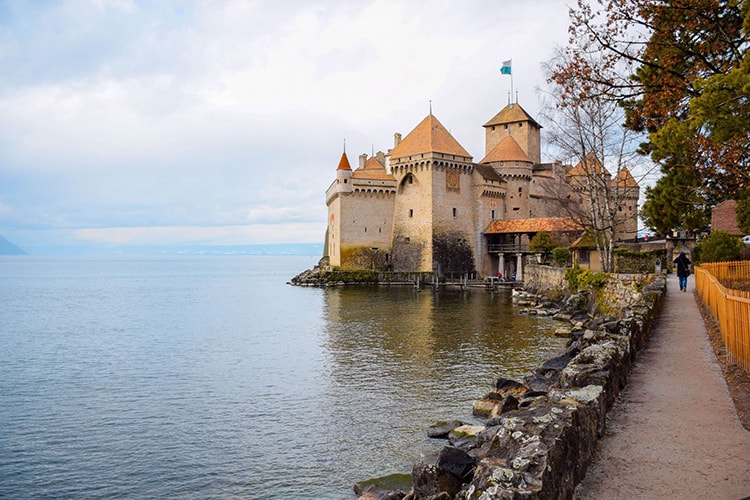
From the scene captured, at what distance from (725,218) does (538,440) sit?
98.0ft

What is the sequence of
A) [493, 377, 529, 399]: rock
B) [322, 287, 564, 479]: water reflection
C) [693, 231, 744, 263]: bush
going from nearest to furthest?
[322, 287, 564, 479]: water reflection
[493, 377, 529, 399]: rock
[693, 231, 744, 263]: bush

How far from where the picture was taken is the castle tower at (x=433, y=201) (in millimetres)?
49938

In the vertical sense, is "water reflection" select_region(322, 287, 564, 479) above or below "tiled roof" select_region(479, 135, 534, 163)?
below

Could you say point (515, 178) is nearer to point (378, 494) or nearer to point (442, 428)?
point (442, 428)

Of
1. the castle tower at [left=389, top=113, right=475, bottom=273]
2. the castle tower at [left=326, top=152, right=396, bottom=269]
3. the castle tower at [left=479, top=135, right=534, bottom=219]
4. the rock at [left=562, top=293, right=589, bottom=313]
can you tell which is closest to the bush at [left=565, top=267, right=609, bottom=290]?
the rock at [left=562, top=293, right=589, bottom=313]

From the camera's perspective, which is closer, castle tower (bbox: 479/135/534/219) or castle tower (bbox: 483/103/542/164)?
castle tower (bbox: 479/135/534/219)

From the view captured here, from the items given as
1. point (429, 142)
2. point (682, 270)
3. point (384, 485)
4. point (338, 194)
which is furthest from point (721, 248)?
point (338, 194)

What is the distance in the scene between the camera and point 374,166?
61.9 m

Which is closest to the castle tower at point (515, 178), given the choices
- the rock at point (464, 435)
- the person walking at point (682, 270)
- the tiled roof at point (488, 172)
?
the tiled roof at point (488, 172)

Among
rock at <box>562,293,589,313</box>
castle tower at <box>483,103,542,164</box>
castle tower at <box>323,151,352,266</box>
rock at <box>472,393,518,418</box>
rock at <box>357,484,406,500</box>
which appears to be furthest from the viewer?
castle tower at <box>483,103,542,164</box>

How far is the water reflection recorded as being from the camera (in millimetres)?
10531

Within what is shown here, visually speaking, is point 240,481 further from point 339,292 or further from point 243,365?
point 339,292

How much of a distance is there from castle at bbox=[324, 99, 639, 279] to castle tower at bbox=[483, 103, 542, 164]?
4.45 m

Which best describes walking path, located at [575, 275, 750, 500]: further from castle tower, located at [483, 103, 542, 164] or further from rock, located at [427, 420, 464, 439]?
castle tower, located at [483, 103, 542, 164]
